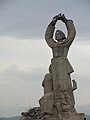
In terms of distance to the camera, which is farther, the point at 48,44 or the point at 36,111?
the point at 36,111

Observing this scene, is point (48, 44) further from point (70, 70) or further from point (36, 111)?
point (36, 111)

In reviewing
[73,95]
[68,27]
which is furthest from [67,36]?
[73,95]

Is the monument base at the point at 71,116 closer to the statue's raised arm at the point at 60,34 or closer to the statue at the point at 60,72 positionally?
the statue at the point at 60,72

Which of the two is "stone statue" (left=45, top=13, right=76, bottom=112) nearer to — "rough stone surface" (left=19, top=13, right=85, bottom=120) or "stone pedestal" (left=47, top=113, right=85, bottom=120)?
"rough stone surface" (left=19, top=13, right=85, bottom=120)

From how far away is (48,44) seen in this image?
23.2 m

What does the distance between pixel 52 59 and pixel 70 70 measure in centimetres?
109

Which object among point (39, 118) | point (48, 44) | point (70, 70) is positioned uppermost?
point (48, 44)

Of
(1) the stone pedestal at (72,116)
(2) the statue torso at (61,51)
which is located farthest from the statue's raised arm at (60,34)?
(1) the stone pedestal at (72,116)

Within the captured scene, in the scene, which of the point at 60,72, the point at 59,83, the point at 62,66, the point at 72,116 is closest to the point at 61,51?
the point at 62,66

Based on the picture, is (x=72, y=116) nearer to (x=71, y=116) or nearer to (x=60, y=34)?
(x=71, y=116)

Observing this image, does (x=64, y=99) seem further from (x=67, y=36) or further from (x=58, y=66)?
(x=67, y=36)

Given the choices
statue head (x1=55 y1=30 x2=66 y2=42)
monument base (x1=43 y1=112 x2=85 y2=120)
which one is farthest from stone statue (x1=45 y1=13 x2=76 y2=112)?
monument base (x1=43 y1=112 x2=85 y2=120)

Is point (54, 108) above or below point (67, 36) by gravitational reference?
below

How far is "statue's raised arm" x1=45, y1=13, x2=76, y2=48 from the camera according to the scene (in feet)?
74.3
